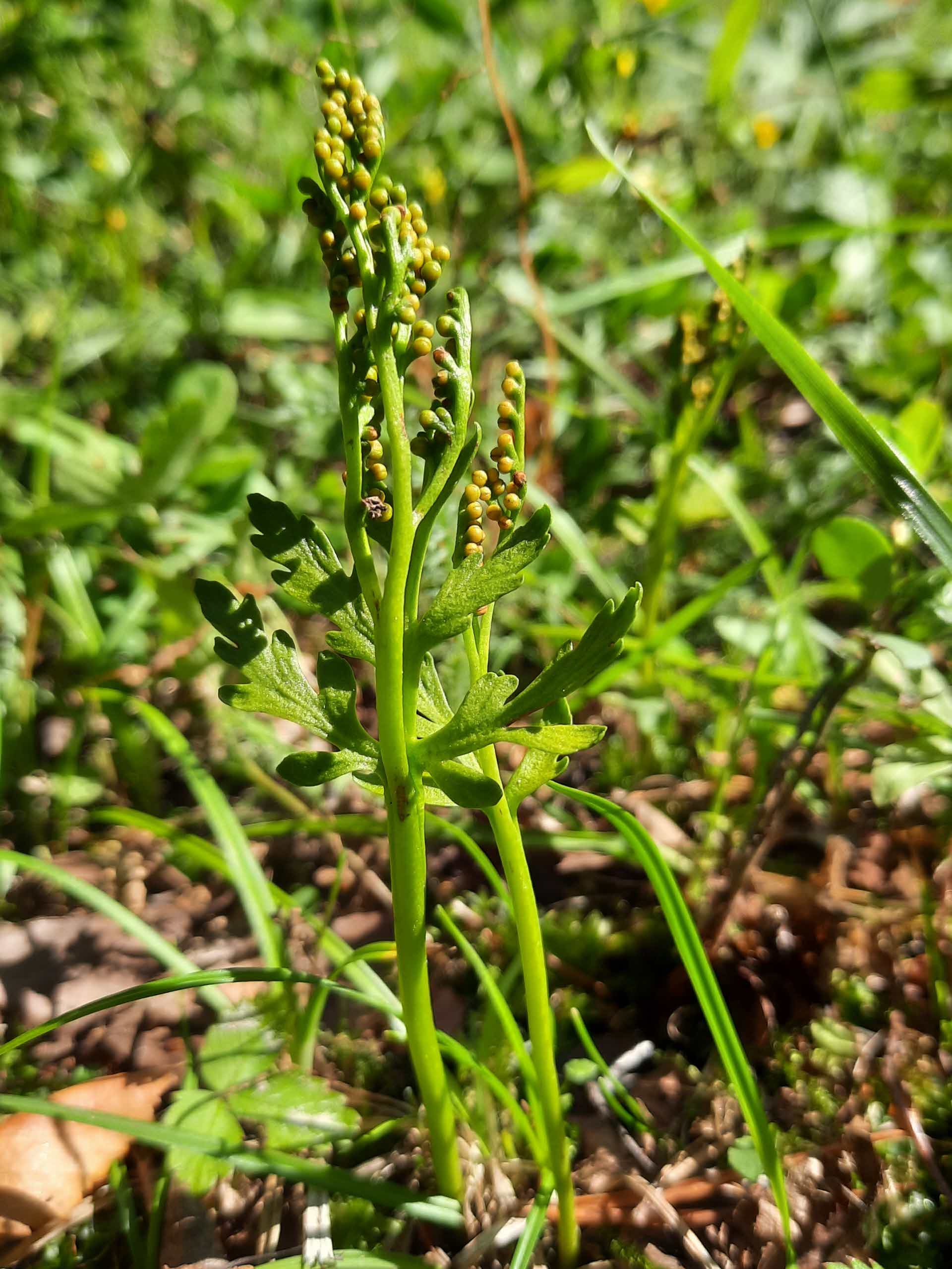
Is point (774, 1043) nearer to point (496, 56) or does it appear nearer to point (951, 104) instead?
point (496, 56)

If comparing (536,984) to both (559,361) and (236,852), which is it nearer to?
(236,852)

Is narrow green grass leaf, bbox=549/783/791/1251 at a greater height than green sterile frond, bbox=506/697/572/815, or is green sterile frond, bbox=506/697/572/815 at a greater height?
green sterile frond, bbox=506/697/572/815

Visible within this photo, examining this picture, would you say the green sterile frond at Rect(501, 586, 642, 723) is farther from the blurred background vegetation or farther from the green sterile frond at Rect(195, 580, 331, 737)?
the blurred background vegetation

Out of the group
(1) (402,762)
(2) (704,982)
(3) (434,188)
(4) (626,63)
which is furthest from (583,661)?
(4) (626,63)

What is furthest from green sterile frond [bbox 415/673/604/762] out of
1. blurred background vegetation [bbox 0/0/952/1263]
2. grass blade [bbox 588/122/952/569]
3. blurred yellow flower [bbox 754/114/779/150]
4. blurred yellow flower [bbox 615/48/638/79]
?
blurred yellow flower [bbox 754/114/779/150]

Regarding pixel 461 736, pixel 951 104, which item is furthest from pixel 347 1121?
pixel 951 104

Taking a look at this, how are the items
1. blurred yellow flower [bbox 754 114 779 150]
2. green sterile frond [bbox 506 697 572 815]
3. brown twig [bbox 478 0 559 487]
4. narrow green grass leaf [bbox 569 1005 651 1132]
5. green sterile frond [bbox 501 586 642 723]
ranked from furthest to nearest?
blurred yellow flower [bbox 754 114 779 150] < brown twig [bbox 478 0 559 487] < narrow green grass leaf [bbox 569 1005 651 1132] < green sterile frond [bbox 506 697 572 815] < green sterile frond [bbox 501 586 642 723]

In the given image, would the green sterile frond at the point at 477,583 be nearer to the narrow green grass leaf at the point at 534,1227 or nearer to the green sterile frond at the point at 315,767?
the green sterile frond at the point at 315,767

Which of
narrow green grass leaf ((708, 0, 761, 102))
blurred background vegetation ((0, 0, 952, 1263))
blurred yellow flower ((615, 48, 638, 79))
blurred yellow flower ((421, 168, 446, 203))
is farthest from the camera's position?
blurred yellow flower ((421, 168, 446, 203))
